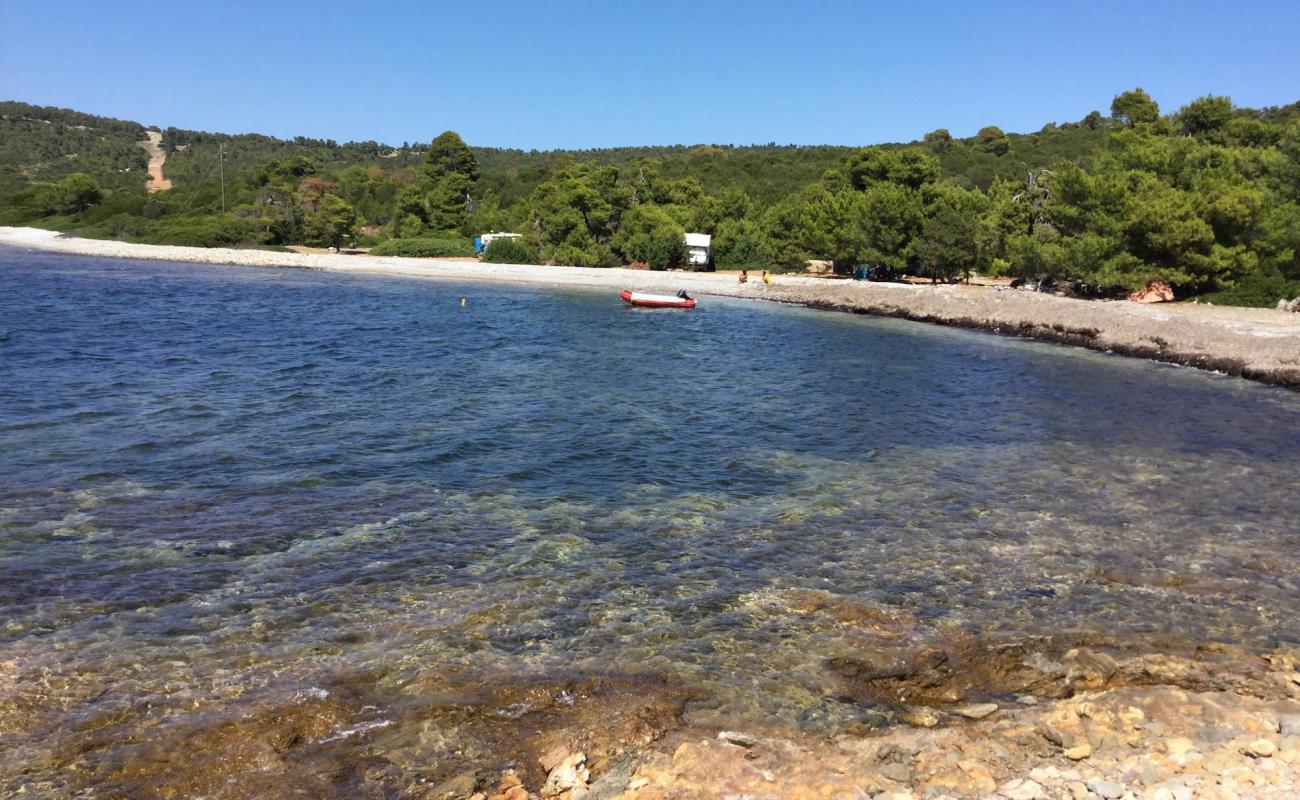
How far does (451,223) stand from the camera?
83.7 m

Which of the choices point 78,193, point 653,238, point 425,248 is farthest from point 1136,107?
point 78,193

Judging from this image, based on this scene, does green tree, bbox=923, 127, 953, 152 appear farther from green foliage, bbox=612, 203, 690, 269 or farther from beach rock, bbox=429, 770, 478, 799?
beach rock, bbox=429, 770, 478, 799

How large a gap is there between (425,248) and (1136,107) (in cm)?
5685

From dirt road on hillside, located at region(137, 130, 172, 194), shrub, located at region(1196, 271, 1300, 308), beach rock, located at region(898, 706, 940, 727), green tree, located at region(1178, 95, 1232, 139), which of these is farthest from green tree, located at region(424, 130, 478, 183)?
beach rock, located at region(898, 706, 940, 727)

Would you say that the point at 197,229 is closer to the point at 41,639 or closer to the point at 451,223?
the point at 451,223

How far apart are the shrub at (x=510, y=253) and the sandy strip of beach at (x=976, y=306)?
268 cm

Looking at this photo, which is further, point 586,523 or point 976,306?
point 976,306

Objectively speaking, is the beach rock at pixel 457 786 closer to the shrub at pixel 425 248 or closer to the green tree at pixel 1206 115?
the green tree at pixel 1206 115

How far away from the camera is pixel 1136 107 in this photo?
58531 mm

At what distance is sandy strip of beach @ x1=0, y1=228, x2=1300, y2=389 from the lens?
1164 inches

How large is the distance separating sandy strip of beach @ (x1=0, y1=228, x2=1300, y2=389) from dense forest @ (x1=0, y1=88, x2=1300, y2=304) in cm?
Result: 289

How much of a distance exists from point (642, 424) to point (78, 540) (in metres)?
11.2

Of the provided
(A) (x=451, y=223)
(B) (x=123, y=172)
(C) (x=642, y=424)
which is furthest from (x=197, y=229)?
(C) (x=642, y=424)

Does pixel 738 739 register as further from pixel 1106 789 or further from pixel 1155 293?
pixel 1155 293
